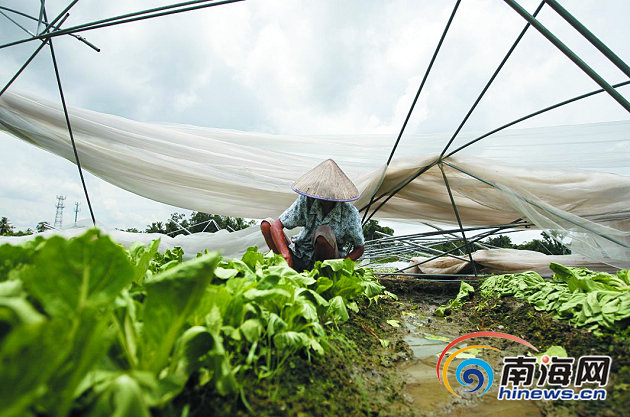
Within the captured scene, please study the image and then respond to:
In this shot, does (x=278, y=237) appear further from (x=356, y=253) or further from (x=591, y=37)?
(x=591, y=37)

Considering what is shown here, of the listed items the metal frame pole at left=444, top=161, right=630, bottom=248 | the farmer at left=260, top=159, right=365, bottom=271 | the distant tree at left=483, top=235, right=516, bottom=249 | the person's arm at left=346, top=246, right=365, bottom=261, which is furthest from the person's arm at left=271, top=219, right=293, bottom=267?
the distant tree at left=483, top=235, right=516, bottom=249

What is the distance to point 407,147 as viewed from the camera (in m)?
3.33

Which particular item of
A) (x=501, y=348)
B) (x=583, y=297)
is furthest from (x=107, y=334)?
(x=583, y=297)

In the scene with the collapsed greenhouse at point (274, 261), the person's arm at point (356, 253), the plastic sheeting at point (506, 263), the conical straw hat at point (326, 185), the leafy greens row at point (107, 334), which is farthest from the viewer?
the plastic sheeting at point (506, 263)

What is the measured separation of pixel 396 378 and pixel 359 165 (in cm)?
249

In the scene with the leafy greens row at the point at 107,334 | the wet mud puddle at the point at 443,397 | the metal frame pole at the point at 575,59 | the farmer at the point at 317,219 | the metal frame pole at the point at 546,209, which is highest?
the metal frame pole at the point at 575,59

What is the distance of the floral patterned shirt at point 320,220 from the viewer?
278 cm

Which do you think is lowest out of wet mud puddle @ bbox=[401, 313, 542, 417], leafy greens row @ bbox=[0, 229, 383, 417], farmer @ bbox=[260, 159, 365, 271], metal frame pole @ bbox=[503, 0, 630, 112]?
wet mud puddle @ bbox=[401, 313, 542, 417]

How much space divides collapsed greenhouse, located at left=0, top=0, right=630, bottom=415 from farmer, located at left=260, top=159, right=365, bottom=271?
47 centimetres

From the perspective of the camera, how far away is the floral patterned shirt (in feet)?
9.13

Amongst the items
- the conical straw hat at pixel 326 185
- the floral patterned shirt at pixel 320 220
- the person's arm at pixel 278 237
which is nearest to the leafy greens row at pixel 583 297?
the floral patterned shirt at pixel 320 220

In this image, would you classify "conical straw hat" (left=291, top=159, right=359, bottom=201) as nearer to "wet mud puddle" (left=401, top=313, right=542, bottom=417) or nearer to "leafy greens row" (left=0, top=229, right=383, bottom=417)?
"wet mud puddle" (left=401, top=313, right=542, bottom=417)

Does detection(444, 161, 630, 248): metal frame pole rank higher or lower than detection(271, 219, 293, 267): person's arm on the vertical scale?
higher

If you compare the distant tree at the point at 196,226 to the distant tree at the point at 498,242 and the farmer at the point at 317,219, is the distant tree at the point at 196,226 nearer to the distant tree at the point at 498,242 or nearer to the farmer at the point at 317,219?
the farmer at the point at 317,219
